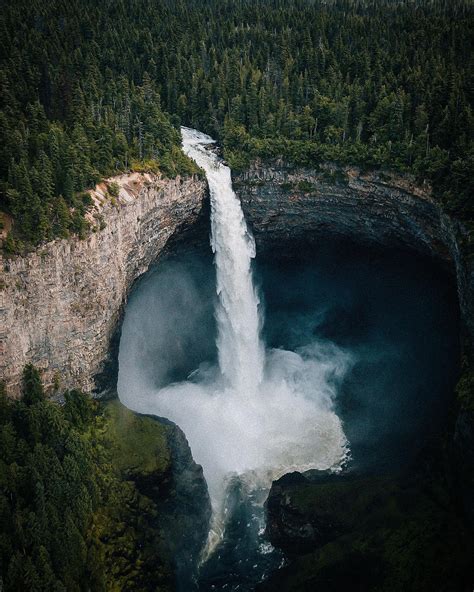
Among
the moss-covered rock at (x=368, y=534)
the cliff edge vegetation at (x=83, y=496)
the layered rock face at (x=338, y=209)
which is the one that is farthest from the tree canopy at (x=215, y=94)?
the moss-covered rock at (x=368, y=534)

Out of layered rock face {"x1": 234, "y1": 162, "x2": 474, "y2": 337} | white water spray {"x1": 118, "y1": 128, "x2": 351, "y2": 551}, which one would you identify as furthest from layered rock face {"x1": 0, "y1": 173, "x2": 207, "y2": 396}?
layered rock face {"x1": 234, "y1": 162, "x2": 474, "y2": 337}

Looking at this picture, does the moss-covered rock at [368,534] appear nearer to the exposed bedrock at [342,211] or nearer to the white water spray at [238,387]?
the white water spray at [238,387]

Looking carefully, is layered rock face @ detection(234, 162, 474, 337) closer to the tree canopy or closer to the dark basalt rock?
the tree canopy

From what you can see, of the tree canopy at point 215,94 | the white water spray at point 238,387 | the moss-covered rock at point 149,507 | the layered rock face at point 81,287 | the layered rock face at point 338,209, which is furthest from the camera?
the layered rock face at point 338,209

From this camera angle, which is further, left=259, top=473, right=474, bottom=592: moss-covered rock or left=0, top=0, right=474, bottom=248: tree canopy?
left=0, top=0, right=474, bottom=248: tree canopy

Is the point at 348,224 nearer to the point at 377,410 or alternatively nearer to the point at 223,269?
the point at 223,269

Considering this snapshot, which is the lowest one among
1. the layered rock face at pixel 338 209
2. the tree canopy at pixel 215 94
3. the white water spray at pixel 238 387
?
the white water spray at pixel 238 387
